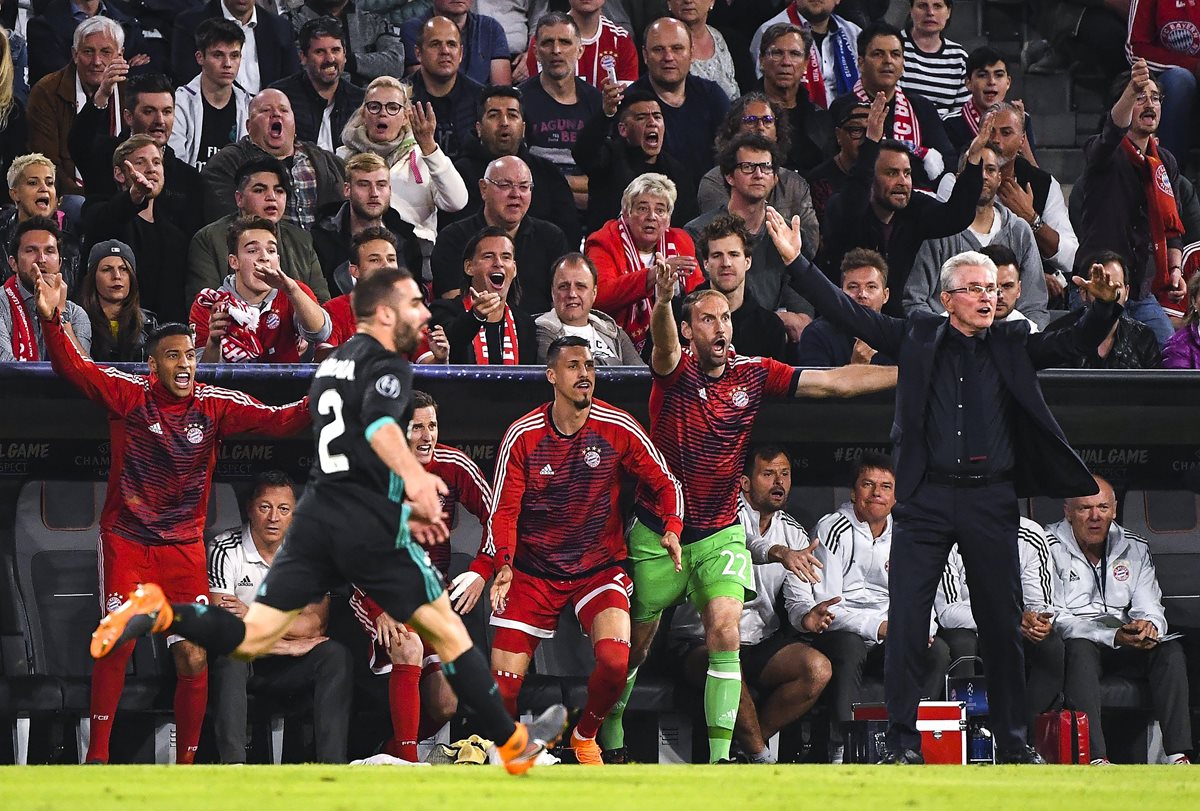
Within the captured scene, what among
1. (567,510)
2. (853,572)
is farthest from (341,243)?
(853,572)

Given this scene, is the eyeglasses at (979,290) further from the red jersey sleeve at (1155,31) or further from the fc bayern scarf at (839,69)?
the red jersey sleeve at (1155,31)

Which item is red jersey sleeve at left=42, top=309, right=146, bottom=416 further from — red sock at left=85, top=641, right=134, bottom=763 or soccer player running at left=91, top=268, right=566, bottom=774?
soccer player running at left=91, top=268, right=566, bottom=774

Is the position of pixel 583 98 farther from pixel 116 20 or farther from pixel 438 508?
pixel 438 508

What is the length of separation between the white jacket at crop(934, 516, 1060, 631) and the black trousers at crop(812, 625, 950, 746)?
0.27 metres

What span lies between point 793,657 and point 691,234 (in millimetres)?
2683

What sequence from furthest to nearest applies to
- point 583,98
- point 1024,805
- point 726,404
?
point 583,98 → point 726,404 → point 1024,805

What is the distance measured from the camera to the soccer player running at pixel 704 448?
8586 mm

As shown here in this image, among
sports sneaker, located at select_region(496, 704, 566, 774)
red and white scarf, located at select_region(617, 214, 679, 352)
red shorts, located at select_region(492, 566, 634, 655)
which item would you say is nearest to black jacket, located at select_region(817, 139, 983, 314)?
red and white scarf, located at select_region(617, 214, 679, 352)

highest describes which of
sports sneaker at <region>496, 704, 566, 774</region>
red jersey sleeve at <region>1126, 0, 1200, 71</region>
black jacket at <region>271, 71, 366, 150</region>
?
red jersey sleeve at <region>1126, 0, 1200, 71</region>

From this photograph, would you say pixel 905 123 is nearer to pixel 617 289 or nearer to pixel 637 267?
pixel 637 267

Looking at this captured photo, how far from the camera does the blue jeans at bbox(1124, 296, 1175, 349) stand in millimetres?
10445

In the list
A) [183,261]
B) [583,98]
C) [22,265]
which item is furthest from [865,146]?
[22,265]

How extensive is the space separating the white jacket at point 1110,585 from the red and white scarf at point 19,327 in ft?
18.1

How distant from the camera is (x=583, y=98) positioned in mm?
11273
